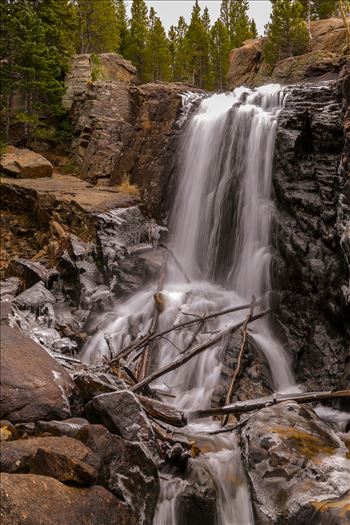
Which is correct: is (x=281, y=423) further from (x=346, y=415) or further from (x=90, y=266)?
(x=90, y=266)

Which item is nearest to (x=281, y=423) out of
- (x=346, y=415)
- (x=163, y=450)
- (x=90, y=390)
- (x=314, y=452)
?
(x=314, y=452)

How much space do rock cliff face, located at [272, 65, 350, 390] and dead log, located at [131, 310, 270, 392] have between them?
1127 millimetres

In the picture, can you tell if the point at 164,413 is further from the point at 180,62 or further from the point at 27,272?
the point at 180,62

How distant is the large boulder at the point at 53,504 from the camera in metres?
3.84

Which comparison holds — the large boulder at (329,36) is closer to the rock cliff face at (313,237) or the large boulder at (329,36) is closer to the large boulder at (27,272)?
the rock cliff face at (313,237)

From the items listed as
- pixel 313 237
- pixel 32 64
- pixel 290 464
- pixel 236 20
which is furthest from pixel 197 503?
pixel 236 20

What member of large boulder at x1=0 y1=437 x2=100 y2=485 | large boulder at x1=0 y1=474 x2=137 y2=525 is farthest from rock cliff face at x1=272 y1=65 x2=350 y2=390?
large boulder at x1=0 y1=437 x2=100 y2=485

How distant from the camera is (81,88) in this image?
914 inches

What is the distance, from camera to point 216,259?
13820 mm

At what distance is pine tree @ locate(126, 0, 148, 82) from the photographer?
41.2 m

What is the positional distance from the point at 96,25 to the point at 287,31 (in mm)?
15557

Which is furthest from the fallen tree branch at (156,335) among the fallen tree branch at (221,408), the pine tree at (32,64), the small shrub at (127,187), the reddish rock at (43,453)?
the pine tree at (32,64)

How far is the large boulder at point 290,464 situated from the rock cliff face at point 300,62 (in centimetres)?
1323

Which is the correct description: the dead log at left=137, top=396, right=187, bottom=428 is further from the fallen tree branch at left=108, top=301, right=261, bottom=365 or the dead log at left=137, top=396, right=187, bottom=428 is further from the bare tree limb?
the bare tree limb
